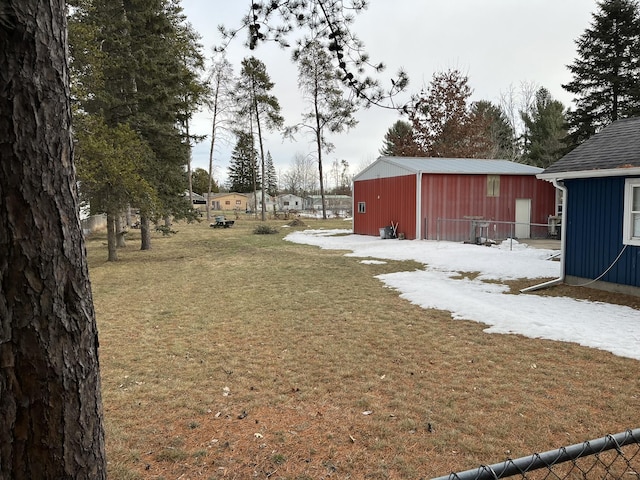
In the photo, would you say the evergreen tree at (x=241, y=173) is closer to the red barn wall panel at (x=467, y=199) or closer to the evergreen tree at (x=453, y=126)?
the evergreen tree at (x=453, y=126)

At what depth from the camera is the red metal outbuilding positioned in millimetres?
18266

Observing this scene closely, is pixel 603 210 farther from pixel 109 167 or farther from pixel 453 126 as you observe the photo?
pixel 453 126

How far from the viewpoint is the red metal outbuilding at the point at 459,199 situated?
59.9 ft

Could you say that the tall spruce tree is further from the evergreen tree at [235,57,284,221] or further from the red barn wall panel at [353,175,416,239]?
the evergreen tree at [235,57,284,221]

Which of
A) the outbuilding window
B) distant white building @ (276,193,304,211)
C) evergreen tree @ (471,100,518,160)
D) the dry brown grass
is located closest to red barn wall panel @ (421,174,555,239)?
the outbuilding window

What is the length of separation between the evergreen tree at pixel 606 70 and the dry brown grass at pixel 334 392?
24890 mm

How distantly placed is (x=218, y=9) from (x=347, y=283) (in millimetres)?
6809

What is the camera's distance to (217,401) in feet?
12.9

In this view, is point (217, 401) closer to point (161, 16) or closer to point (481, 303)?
point (481, 303)

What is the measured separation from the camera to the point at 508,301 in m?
7.81

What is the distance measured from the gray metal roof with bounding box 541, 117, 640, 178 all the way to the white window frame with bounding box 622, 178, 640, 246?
38 centimetres

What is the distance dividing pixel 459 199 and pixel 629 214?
11.1m

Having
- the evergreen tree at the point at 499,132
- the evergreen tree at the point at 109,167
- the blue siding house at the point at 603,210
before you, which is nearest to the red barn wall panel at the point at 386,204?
the blue siding house at the point at 603,210

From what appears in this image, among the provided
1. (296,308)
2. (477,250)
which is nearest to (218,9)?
(296,308)
